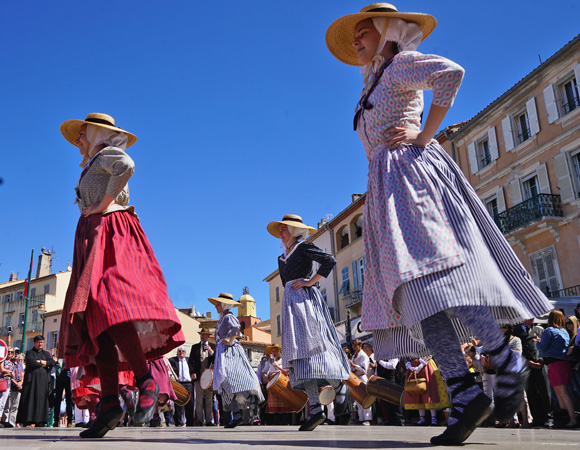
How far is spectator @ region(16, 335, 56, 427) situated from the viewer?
40.5ft

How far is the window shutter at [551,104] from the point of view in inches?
922

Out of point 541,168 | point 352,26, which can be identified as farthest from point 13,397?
point 541,168

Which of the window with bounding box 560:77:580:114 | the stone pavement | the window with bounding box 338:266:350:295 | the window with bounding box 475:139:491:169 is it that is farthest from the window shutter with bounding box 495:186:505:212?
the stone pavement

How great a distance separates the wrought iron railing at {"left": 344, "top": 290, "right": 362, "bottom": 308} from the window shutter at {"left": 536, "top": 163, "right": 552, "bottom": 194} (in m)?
15.2

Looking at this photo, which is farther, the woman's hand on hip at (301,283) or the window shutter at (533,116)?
the window shutter at (533,116)

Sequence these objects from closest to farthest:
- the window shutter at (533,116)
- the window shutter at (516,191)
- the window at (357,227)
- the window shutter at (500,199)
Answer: the window shutter at (533,116)
the window shutter at (516,191)
the window shutter at (500,199)
the window at (357,227)

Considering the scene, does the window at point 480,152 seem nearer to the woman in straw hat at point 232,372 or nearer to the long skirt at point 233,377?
the woman in straw hat at point 232,372

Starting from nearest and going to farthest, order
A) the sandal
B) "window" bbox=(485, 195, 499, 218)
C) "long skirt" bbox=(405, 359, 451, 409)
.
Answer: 1. the sandal
2. "long skirt" bbox=(405, 359, 451, 409)
3. "window" bbox=(485, 195, 499, 218)

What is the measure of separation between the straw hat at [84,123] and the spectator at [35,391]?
9216 millimetres

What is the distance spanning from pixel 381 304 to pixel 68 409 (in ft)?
48.9

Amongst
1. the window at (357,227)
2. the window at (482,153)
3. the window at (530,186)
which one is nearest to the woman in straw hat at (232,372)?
the window at (530,186)

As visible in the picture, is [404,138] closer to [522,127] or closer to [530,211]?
[530,211]

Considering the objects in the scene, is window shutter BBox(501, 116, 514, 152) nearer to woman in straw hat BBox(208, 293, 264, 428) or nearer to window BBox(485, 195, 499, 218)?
window BBox(485, 195, 499, 218)

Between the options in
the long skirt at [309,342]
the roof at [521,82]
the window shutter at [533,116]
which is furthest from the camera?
the window shutter at [533,116]
